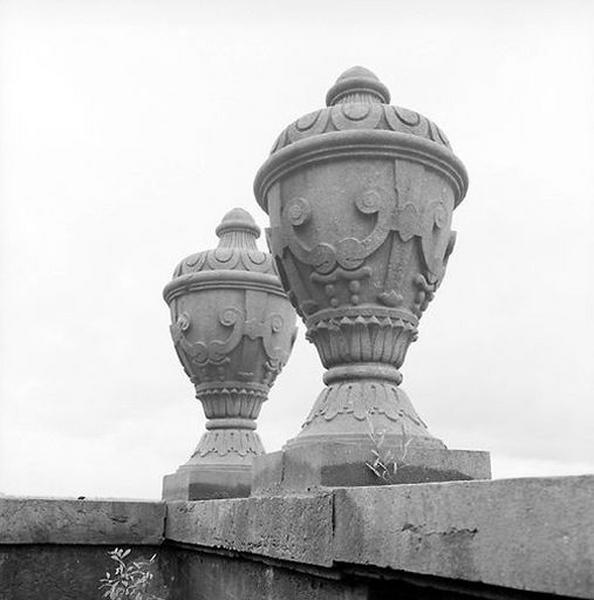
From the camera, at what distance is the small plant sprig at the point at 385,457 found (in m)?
2.60

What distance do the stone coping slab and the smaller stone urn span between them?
2616mm

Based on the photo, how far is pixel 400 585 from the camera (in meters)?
1.81

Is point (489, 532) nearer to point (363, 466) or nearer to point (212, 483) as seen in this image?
point (363, 466)

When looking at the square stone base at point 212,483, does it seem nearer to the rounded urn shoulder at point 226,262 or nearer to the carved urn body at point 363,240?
the rounded urn shoulder at point 226,262

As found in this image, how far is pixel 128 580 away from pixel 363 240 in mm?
2424

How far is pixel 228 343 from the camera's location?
4.88 metres

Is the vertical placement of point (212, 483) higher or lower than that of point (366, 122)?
lower

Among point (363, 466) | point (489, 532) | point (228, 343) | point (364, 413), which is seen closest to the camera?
point (489, 532)

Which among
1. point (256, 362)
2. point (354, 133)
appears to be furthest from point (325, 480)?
point (256, 362)

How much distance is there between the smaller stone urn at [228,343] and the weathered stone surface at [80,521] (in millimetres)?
791

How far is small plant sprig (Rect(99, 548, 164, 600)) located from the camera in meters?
3.64

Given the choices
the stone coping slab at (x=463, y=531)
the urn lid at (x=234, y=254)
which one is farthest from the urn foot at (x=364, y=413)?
the urn lid at (x=234, y=254)

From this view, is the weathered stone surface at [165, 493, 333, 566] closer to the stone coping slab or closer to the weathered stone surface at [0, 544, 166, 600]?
the stone coping slab

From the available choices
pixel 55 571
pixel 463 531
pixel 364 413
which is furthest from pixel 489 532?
pixel 55 571
